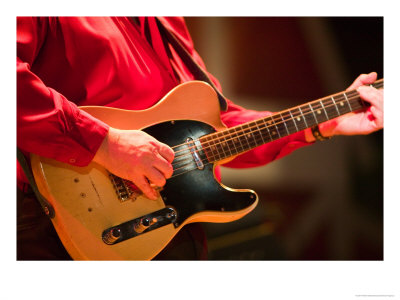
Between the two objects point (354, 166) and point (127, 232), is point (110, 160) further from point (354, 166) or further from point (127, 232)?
point (354, 166)

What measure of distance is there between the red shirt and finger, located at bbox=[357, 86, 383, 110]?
21 centimetres

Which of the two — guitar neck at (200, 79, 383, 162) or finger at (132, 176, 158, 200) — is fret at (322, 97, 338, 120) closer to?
guitar neck at (200, 79, 383, 162)

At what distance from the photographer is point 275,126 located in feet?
2.90

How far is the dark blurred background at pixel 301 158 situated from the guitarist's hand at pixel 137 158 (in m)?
0.31

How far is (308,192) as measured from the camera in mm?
1060

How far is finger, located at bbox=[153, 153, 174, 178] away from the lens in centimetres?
75

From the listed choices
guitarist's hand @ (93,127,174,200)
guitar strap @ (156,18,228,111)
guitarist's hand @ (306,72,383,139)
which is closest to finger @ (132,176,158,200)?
guitarist's hand @ (93,127,174,200)

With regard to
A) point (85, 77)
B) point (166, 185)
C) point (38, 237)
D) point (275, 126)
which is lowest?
point (38, 237)

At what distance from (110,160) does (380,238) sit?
0.84m

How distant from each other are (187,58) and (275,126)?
327mm

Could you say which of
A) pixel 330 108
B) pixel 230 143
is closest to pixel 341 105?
pixel 330 108

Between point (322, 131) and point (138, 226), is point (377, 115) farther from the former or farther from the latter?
point (138, 226)
